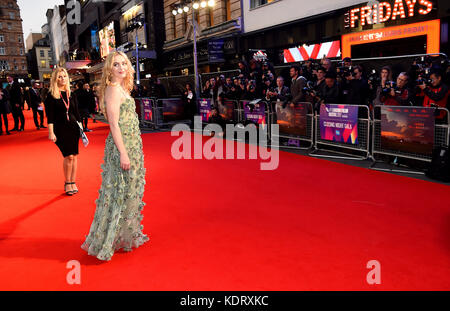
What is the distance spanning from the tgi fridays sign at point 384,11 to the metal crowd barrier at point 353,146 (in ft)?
16.0

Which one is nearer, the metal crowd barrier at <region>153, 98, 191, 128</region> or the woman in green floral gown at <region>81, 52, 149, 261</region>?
the woman in green floral gown at <region>81, 52, 149, 261</region>

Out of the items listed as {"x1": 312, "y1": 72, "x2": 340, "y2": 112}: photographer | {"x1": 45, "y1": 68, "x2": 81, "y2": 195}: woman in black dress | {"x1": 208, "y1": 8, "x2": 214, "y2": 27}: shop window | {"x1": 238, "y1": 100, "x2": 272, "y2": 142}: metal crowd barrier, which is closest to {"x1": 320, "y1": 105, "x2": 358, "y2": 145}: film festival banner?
{"x1": 312, "y1": 72, "x2": 340, "y2": 112}: photographer

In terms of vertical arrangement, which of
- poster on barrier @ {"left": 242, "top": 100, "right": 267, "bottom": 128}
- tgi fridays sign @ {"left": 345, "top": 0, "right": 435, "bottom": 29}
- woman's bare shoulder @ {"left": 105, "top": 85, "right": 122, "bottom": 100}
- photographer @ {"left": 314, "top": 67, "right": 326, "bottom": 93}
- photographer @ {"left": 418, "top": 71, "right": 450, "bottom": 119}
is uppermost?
tgi fridays sign @ {"left": 345, "top": 0, "right": 435, "bottom": 29}

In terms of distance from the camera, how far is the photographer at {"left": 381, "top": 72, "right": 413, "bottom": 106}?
23.9 feet

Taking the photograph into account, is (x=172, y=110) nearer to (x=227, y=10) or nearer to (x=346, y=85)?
(x=227, y=10)

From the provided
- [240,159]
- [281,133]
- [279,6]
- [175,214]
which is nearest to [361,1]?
[279,6]

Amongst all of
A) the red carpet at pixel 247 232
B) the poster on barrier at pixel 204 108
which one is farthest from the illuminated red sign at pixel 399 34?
the red carpet at pixel 247 232

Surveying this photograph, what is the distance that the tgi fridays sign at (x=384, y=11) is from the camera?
10688 millimetres

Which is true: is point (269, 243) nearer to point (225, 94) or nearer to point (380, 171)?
point (380, 171)

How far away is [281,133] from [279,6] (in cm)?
862

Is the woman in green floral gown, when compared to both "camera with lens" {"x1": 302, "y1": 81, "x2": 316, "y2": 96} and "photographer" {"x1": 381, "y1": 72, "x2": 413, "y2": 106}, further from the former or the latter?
"camera with lens" {"x1": 302, "y1": 81, "x2": 316, "y2": 96}

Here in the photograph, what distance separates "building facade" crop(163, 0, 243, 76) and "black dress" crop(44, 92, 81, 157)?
11342 millimetres

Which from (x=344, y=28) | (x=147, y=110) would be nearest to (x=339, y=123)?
(x=344, y=28)

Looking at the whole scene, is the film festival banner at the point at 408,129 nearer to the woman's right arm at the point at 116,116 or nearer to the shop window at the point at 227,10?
the woman's right arm at the point at 116,116
